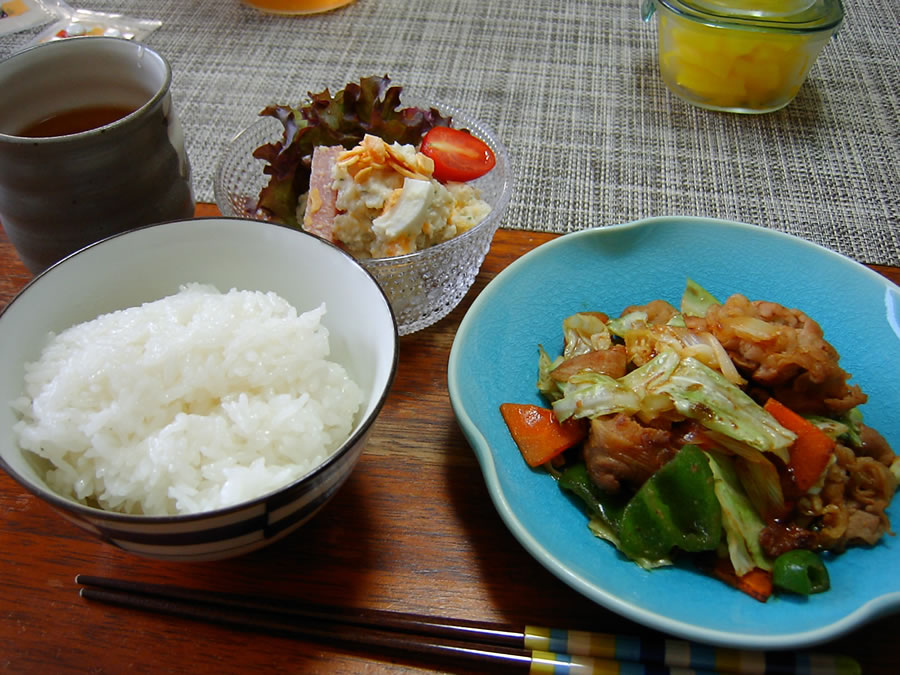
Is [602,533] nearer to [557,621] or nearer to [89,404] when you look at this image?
[557,621]

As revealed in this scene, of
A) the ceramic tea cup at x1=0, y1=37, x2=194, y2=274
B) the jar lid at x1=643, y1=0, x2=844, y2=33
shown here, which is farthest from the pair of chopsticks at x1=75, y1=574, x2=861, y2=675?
the jar lid at x1=643, y1=0, x2=844, y2=33

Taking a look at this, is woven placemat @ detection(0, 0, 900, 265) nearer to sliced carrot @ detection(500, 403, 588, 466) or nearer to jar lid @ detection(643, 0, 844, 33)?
jar lid @ detection(643, 0, 844, 33)

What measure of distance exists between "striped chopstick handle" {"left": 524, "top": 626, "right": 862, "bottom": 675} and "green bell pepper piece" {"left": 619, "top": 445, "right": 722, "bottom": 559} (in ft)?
0.45

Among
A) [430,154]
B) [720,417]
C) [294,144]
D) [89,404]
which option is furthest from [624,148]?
[89,404]

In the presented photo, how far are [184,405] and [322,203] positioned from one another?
23.6 inches

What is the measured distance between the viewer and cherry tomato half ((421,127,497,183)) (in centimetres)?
164

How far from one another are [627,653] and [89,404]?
3.00ft

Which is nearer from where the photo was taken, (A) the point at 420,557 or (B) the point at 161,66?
(A) the point at 420,557

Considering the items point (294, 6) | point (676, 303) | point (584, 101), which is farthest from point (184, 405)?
point (294, 6)

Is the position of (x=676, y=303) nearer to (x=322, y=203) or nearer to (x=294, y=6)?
(x=322, y=203)

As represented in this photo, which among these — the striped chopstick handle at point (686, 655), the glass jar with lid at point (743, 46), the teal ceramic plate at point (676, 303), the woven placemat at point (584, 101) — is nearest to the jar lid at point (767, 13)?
the glass jar with lid at point (743, 46)

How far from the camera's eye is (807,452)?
1148mm

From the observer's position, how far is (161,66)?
149 cm

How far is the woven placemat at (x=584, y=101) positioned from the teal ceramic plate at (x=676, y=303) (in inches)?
15.1
